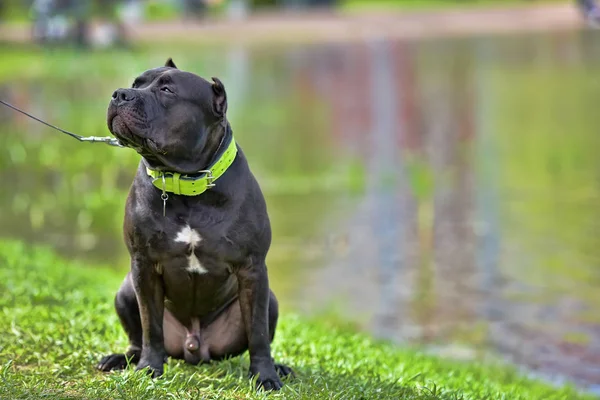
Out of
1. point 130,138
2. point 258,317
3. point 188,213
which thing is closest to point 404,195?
point 258,317

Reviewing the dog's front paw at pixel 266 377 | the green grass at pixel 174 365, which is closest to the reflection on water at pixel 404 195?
the green grass at pixel 174 365

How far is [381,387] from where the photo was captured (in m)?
5.55

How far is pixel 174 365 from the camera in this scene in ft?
18.9

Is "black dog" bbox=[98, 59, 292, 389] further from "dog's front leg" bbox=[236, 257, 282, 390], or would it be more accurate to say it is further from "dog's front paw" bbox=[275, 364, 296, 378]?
"dog's front paw" bbox=[275, 364, 296, 378]

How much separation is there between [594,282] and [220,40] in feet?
95.5

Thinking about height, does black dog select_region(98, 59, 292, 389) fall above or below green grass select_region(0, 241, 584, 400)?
above

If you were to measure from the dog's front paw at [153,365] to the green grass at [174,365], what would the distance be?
5cm

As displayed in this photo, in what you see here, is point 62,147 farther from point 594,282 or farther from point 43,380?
point 43,380

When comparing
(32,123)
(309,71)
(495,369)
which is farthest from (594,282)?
(309,71)

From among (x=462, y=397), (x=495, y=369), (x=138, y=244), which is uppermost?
(x=138, y=244)

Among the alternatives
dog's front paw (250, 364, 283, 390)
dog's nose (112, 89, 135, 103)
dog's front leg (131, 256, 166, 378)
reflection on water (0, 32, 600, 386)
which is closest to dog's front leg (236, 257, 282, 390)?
dog's front paw (250, 364, 283, 390)

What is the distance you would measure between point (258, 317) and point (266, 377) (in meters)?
0.28

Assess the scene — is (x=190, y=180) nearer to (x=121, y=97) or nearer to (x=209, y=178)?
(x=209, y=178)

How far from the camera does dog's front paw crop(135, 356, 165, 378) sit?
5.51m
